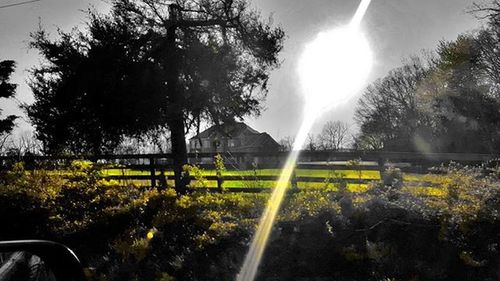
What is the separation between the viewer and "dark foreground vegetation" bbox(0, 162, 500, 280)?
18.7ft

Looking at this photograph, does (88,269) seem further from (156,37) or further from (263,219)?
(156,37)

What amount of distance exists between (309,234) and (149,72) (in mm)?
13392

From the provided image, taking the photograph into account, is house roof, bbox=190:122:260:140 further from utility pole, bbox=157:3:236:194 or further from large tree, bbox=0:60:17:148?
large tree, bbox=0:60:17:148

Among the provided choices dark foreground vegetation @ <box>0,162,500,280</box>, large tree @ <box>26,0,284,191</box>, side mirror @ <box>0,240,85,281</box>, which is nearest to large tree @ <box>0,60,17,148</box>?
large tree @ <box>26,0,284,191</box>

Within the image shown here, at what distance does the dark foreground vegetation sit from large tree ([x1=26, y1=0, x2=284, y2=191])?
8920 millimetres

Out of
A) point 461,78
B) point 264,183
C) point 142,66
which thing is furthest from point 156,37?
point 461,78

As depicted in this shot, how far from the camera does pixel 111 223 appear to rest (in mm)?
8930

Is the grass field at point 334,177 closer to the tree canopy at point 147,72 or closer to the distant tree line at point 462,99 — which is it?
the tree canopy at point 147,72

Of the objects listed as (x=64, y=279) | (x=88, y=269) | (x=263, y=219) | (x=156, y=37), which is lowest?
(x=88, y=269)

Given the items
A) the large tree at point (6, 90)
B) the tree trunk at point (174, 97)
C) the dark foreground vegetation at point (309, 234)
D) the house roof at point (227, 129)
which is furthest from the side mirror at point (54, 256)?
the large tree at point (6, 90)

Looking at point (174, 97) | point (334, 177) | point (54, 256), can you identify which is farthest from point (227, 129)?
point (54, 256)

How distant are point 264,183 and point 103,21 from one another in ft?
42.0

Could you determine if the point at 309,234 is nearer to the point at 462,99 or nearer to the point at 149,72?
the point at 149,72

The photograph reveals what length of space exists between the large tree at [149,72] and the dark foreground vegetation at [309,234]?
29.3ft
